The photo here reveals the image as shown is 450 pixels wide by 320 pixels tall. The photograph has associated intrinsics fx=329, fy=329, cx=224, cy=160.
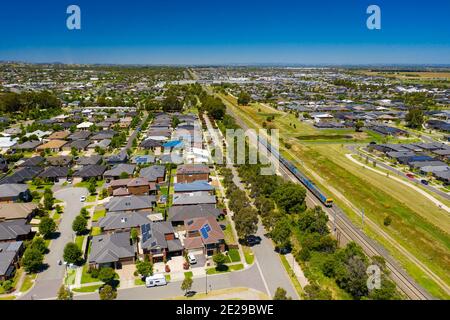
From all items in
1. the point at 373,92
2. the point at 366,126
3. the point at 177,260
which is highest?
the point at 373,92

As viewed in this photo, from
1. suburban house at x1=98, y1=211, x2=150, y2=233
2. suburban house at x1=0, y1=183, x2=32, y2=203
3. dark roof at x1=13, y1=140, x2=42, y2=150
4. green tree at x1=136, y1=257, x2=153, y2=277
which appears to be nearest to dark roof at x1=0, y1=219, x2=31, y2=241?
suburban house at x1=98, y1=211, x2=150, y2=233

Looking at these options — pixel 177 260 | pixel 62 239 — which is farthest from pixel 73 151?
pixel 177 260

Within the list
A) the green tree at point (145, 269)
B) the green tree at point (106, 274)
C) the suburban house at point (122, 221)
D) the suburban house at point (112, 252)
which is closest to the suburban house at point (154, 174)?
the suburban house at point (122, 221)

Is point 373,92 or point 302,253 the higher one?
point 373,92

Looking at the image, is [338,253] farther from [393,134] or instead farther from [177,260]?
[393,134]

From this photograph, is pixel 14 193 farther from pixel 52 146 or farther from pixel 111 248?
pixel 52 146

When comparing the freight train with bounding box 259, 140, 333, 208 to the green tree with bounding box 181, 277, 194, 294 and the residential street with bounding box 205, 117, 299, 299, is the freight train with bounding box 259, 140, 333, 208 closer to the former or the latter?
the residential street with bounding box 205, 117, 299, 299

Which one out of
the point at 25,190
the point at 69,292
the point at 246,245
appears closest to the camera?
the point at 69,292
